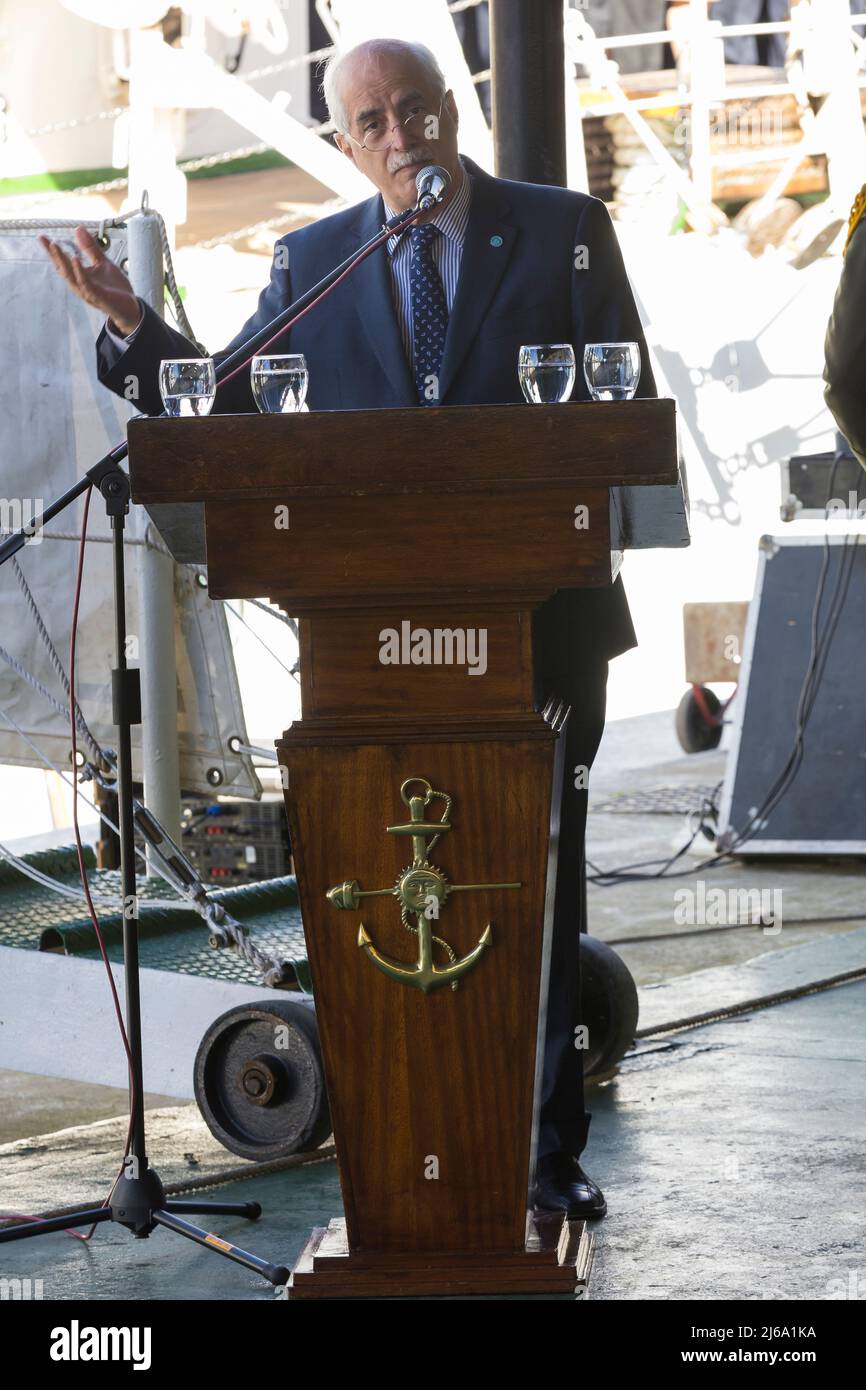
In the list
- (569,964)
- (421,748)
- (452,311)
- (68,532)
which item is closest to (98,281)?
(452,311)

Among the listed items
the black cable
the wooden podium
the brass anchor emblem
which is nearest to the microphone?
the wooden podium

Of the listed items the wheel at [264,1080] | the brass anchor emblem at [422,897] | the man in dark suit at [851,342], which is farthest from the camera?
the wheel at [264,1080]

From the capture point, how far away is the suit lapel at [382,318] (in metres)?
2.49

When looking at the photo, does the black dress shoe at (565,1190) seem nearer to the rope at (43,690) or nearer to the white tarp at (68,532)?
the rope at (43,690)

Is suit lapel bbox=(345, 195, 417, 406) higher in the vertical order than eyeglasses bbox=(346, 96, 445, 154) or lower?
lower

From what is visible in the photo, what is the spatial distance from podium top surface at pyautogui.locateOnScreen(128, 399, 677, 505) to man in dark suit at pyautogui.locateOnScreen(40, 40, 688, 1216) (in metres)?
0.45

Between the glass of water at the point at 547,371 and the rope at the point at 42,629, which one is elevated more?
the glass of water at the point at 547,371

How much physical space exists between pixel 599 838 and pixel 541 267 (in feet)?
16.3

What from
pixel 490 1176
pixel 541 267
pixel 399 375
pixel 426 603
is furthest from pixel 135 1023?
pixel 541 267

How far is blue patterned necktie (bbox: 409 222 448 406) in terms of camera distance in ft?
8.27

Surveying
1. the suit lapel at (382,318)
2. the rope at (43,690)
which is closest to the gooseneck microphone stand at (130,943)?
the suit lapel at (382,318)

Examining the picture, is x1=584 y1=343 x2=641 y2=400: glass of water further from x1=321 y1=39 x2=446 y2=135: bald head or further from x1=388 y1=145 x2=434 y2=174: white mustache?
x1=321 y1=39 x2=446 y2=135: bald head

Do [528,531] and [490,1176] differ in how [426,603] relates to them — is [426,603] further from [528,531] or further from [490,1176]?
[490,1176]

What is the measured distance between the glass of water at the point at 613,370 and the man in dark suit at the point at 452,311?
26cm
